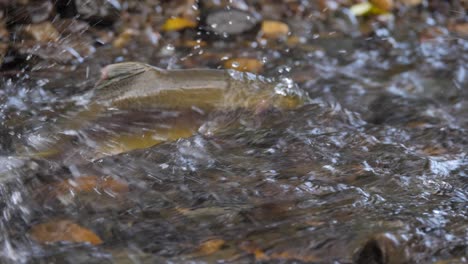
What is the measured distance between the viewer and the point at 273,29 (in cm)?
448

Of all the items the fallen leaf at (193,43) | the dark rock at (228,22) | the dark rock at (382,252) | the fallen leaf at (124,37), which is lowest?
the fallen leaf at (124,37)

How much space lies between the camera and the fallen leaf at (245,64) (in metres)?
3.88

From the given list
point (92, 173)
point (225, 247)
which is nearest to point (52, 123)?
point (92, 173)

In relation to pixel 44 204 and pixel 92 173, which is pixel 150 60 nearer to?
pixel 92 173

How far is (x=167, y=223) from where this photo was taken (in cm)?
199

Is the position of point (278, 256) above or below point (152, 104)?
above

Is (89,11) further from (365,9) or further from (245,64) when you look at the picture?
(365,9)

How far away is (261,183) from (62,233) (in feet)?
2.40

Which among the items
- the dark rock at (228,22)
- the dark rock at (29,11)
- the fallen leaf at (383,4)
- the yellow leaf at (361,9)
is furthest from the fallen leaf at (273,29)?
the dark rock at (29,11)

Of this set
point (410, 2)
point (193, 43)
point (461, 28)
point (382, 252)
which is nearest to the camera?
point (382, 252)

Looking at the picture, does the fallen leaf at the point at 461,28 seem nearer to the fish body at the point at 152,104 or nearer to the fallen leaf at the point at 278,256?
the fish body at the point at 152,104

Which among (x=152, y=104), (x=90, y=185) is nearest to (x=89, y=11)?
(x=152, y=104)

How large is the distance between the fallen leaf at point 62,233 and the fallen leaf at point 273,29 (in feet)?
8.98

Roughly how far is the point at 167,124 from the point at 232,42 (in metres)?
1.58
